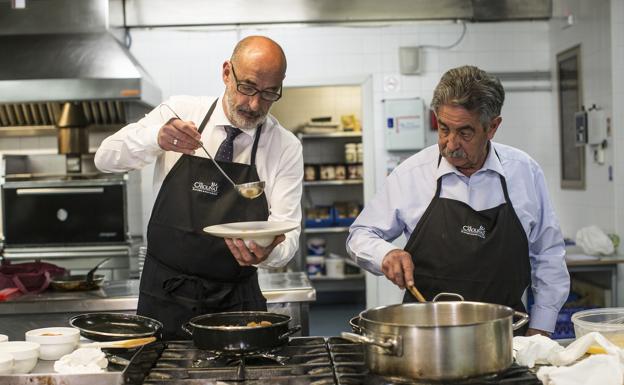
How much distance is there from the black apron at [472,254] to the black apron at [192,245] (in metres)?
0.61

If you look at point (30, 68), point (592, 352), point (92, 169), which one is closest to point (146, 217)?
point (92, 169)

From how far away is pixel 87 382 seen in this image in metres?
1.88

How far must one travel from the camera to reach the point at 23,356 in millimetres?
1978

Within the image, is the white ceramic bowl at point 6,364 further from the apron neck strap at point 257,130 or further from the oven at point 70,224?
the oven at point 70,224

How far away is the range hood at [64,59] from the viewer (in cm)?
583

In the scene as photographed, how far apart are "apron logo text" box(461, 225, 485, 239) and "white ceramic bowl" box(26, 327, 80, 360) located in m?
1.31

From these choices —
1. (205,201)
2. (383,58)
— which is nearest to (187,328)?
(205,201)

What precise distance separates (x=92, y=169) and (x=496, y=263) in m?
5.19

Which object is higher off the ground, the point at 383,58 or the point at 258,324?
the point at 383,58

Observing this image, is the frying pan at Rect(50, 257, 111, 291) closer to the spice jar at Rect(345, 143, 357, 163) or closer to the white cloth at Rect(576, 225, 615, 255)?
the white cloth at Rect(576, 225, 615, 255)

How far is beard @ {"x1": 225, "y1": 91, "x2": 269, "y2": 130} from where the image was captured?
107 inches

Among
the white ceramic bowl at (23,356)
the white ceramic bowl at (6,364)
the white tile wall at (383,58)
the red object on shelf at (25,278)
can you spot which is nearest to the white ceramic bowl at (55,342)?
the white ceramic bowl at (23,356)

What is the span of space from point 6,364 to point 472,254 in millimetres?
1501

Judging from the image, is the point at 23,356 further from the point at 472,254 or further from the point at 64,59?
the point at 64,59
